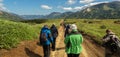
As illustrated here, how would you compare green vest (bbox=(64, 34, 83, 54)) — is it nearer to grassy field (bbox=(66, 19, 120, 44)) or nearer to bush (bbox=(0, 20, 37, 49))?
bush (bbox=(0, 20, 37, 49))

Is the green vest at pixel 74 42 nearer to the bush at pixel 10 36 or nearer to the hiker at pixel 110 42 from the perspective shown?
the hiker at pixel 110 42

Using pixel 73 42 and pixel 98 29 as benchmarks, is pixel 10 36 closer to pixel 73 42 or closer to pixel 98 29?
pixel 73 42

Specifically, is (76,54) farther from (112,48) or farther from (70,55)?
(112,48)

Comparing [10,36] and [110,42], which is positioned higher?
[110,42]

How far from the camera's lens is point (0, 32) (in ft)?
65.9

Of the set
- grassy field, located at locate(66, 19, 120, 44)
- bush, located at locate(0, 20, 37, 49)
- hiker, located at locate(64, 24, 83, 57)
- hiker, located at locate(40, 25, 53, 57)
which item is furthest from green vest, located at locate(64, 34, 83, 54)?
grassy field, located at locate(66, 19, 120, 44)

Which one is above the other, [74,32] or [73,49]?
[74,32]

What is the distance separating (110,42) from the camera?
12680 millimetres

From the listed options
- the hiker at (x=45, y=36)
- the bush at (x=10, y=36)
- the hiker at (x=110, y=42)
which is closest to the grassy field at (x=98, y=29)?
the bush at (x=10, y=36)

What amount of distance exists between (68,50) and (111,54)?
8.87 ft

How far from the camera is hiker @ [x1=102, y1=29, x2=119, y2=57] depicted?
1254 centimetres

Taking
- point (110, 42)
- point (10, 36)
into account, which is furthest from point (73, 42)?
point (10, 36)

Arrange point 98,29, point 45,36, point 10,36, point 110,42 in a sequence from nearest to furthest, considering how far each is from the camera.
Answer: point 110,42, point 45,36, point 10,36, point 98,29

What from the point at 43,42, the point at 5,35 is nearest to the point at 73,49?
the point at 43,42
